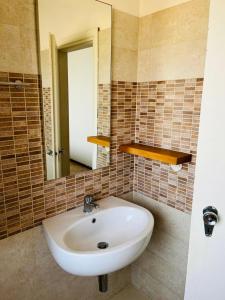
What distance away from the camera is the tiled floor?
176 cm

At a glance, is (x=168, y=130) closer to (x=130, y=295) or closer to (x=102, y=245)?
(x=102, y=245)

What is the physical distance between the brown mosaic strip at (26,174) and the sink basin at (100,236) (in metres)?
0.10

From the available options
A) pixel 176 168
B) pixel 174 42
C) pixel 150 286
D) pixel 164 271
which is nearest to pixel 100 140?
pixel 176 168

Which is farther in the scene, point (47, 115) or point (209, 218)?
point (47, 115)

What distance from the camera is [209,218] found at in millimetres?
882

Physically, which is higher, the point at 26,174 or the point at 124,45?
the point at 124,45

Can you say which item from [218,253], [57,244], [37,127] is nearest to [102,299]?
[57,244]

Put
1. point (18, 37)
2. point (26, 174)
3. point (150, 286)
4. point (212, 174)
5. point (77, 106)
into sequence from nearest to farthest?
point (212, 174)
point (18, 37)
point (26, 174)
point (77, 106)
point (150, 286)

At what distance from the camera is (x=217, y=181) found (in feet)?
2.85

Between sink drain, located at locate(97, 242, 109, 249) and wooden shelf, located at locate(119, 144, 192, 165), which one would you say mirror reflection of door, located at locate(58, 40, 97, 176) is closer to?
wooden shelf, located at locate(119, 144, 192, 165)

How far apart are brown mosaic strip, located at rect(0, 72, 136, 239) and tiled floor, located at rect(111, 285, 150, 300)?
3.06 feet

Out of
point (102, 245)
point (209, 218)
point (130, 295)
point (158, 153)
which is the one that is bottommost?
point (130, 295)

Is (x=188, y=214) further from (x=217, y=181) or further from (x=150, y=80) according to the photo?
(x=150, y=80)

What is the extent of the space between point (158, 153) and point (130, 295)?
3.99 feet
